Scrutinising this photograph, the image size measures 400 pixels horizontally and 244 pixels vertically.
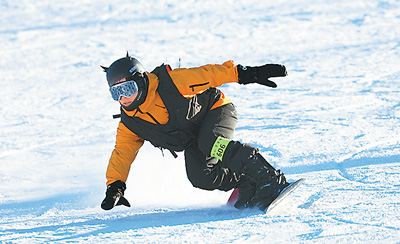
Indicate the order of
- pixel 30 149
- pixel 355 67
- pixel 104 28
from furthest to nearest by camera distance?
1. pixel 104 28
2. pixel 355 67
3. pixel 30 149

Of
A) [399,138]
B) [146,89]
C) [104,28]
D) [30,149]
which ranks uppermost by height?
[104,28]

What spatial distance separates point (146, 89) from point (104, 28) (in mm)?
10706

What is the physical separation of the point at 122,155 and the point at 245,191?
0.88m

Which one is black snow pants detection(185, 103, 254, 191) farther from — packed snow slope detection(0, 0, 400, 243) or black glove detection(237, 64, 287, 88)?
black glove detection(237, 64, 287, 88)

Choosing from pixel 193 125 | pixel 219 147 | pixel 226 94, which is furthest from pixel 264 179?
pixel 226 94

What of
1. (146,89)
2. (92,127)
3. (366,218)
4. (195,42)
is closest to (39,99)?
(92,127)

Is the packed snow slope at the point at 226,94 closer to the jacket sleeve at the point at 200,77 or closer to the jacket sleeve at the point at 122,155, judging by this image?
the jacket sleeve at the point at 122,155

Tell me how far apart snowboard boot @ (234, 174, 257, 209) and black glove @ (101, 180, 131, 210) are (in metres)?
0.75

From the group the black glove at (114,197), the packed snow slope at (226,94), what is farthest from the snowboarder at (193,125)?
the packed snow slope at (226,94)

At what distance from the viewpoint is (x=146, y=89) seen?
11.9ft

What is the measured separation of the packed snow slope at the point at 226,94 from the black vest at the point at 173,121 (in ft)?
1.63

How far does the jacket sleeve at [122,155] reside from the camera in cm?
374

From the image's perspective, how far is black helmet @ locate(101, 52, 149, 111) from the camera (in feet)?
11.7

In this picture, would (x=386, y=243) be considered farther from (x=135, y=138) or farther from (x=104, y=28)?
(x=104, y=28)
